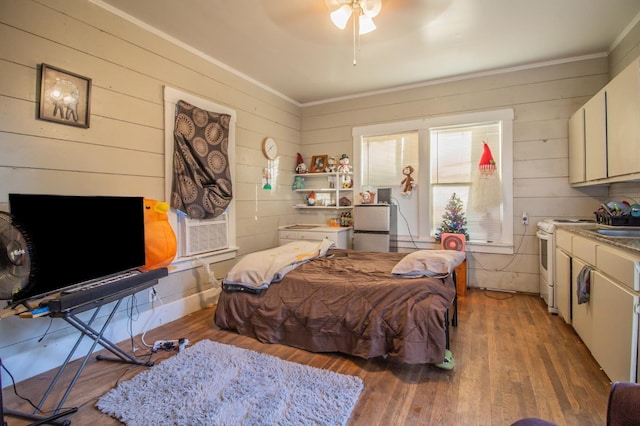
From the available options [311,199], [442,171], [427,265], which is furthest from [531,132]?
[311,199]

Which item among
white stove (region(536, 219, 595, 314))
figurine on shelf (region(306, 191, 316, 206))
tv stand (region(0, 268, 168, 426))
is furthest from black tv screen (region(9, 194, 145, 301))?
white stove (region(536, 219, 595, 314))

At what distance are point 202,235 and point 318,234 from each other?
1.59m

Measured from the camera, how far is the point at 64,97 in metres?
2.23

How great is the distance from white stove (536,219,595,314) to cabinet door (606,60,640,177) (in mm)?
746

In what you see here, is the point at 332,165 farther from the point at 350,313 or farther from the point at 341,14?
the point at 350,313

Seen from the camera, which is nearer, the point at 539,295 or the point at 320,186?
the point at 539,295

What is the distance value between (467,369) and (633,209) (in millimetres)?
1862

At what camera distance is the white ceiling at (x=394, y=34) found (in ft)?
8.43

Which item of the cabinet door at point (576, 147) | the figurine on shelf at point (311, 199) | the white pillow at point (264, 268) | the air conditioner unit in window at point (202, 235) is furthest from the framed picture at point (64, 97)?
the cabinet door at point (576, 147)

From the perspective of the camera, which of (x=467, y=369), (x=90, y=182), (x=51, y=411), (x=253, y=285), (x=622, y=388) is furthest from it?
(x=253, y=285)

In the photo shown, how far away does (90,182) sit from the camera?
94.5 inches

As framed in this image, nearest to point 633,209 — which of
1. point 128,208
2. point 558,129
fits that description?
point 558,129

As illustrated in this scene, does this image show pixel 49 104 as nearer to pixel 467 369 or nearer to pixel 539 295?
pixel 467 369

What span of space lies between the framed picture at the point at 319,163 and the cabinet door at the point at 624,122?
3.32m
